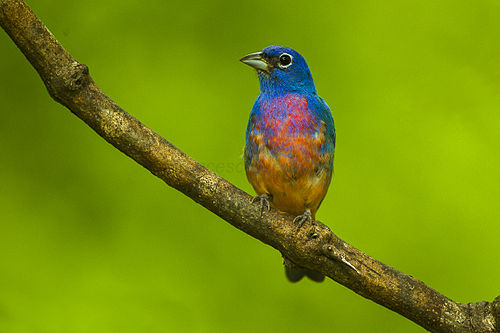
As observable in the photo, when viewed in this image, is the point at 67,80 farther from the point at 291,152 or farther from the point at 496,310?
the point at 496,310

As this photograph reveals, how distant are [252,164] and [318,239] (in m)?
0.77

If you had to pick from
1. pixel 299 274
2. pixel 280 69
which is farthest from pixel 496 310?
pixel 280 69

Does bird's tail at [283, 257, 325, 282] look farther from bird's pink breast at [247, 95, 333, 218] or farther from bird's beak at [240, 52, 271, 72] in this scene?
bird's beak at [240, 52, 271, 72]

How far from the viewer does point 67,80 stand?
9.00 ft

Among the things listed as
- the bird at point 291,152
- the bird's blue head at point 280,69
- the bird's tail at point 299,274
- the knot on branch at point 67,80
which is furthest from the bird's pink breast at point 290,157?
the knot on branch at point 67,80

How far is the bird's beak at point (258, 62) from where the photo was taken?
3.67m

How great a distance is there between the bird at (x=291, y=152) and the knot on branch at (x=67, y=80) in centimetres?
106

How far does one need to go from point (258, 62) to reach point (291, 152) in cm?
67

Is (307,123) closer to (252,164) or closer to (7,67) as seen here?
(252,164)

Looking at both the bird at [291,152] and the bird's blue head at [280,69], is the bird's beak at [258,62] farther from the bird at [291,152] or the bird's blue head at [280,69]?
the bird at [291,152]

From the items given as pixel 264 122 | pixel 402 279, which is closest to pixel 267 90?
pixel 264 122

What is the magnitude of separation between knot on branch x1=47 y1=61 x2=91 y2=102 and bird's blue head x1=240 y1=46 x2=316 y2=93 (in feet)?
3.84

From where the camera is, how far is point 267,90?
3.70 m

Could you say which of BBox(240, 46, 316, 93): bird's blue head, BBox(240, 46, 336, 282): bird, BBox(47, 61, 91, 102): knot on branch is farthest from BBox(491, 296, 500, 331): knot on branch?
BBox(47, 61, 91, 102): knot on branch
